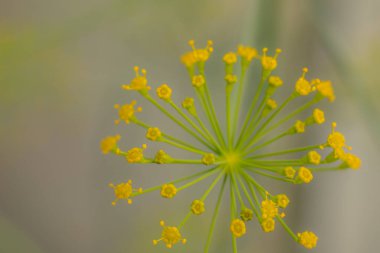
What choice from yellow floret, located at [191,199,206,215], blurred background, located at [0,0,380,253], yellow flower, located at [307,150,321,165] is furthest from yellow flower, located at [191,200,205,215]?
blurred background, located at [0,0,380,253]

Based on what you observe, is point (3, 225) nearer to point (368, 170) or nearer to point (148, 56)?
point (148, 56)

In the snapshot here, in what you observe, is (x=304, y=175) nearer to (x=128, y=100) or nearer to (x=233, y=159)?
(x=233, y=159)

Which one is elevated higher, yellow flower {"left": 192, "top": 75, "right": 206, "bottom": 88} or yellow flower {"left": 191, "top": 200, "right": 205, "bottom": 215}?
yellow flower {"left": 192, "top": 75, "right": 206, "bottom": 88}

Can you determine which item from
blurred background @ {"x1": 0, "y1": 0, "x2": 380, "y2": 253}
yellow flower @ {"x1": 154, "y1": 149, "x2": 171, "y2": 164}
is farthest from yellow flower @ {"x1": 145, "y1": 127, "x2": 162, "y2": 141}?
blurred background @ {"x1": 0, "y1": 0, "x2": 380, "y2": 253}

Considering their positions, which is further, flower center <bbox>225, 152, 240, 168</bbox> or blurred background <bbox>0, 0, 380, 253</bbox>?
blurred background <bbox>0, 0, 380, 253</bbox>

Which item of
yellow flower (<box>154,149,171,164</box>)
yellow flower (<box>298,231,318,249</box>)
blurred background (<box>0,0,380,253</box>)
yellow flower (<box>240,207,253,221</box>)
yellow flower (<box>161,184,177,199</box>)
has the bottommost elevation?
yellow flower (<box>298,231,318,249</box>)

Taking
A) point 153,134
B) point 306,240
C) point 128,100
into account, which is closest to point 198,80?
point 153,134

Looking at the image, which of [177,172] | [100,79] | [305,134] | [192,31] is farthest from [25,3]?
[305,134]

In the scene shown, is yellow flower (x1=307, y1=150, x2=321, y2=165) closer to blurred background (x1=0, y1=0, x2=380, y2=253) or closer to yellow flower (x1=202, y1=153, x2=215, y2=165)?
yellow flower (x1=202, y1=153, x2=215, y2=165)
